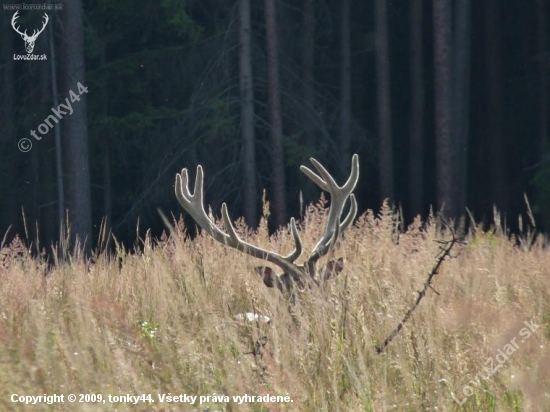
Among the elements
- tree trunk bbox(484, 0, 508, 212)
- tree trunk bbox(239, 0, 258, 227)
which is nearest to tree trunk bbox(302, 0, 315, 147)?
tree trunk bbox(239, 0, 258, 227)

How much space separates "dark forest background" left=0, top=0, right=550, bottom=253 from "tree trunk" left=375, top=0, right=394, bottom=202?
0.04 m

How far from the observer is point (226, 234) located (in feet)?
22.9

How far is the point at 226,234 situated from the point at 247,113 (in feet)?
49.0

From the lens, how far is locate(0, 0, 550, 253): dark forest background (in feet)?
71.9

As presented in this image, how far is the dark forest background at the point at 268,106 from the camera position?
71.9 ft

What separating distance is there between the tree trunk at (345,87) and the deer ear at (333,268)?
17.4 metres

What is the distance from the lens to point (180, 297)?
21.2 feet

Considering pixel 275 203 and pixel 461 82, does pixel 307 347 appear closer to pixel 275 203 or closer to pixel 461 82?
pixel 275 203

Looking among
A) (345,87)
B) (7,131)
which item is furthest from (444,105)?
(7,131)

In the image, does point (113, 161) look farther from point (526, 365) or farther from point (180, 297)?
point (526, 365)

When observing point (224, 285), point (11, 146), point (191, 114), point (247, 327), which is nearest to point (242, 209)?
point (191, 114)

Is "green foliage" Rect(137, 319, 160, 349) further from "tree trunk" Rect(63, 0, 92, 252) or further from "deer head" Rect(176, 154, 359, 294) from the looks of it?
"tree trunk" Rect(63, 0, 92, 252)

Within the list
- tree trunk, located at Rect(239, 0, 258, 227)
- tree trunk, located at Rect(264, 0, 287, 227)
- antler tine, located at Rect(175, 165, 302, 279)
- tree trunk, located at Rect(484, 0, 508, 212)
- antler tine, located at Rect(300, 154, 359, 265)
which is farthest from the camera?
tree trunk, located at Rect(484, 0, 508, 212)

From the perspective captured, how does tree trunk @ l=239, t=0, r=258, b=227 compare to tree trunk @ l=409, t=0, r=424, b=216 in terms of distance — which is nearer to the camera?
tree trunk @ l=239, t=0, r=258, b=227
